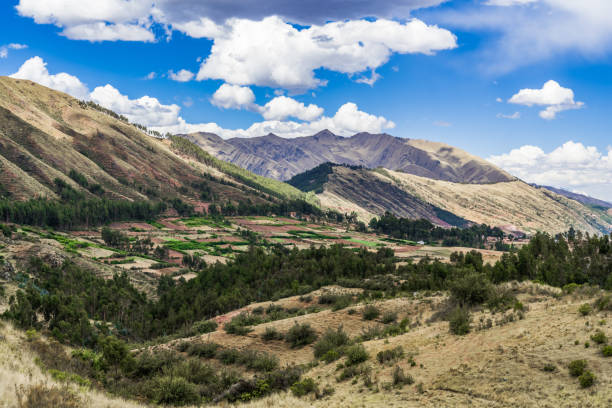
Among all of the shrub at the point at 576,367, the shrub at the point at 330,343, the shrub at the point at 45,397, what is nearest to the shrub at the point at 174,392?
the shrub at the point at 45,397

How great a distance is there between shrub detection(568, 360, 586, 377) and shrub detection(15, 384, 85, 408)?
23.1 meters

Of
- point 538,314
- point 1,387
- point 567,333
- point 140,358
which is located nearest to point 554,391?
point 567,333

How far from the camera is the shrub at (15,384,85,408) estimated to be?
1586 cm

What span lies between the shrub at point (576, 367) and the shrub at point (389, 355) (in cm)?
1012

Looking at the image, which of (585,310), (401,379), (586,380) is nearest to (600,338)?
(586,380)

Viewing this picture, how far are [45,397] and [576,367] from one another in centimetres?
2461

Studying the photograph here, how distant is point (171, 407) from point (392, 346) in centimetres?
1587

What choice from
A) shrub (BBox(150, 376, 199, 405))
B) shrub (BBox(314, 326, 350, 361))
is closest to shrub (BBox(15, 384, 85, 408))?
shrub (BBox(150, 376, 199, 405))

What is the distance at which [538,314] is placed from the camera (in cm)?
2842

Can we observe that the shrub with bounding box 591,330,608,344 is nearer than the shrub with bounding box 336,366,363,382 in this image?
Yes

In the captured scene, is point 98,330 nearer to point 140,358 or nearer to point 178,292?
point 178,292

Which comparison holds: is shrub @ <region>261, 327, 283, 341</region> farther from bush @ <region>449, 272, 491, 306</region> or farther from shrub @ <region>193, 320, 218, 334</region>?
bush @ <region>449, 272, 491, 306</region>

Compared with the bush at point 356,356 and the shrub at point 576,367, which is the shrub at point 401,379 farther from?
the shrub at point 576,367

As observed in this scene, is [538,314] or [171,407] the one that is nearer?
[171,407]
